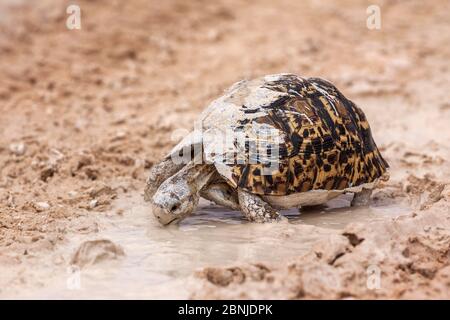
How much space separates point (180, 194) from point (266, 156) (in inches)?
25.9

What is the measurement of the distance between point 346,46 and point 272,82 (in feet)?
17.5

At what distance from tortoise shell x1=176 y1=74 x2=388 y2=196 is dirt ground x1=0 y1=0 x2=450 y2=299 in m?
0.66

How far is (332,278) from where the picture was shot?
12.9 feet

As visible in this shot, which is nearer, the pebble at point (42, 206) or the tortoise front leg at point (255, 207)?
the tortoise front leg at point (255, 207)

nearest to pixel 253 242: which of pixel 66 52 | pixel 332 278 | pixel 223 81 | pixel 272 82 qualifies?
pixel 332 278

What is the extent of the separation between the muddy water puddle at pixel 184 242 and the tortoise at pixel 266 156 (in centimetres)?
16

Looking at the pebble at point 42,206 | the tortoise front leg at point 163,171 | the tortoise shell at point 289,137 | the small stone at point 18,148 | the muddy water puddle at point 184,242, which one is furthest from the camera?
the small stone at point 18,148

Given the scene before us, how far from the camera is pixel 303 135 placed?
5.12 meters

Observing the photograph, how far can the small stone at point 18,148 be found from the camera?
6914 millimetres

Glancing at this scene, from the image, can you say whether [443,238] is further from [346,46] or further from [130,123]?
[346,46]

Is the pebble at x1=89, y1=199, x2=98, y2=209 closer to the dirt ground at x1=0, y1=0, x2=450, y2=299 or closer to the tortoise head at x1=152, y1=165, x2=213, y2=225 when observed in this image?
the dirt ground at x1=0, y1=0, x2=450, y2=299

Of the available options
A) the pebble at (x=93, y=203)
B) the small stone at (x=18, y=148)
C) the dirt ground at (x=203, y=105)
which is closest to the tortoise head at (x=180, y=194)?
the dirt ground at (x=203, y=105)

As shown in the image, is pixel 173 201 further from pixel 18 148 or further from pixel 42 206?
pixel 18 148

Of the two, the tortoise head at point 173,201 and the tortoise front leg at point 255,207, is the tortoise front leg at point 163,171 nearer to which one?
the tortoise head at point 173,201
